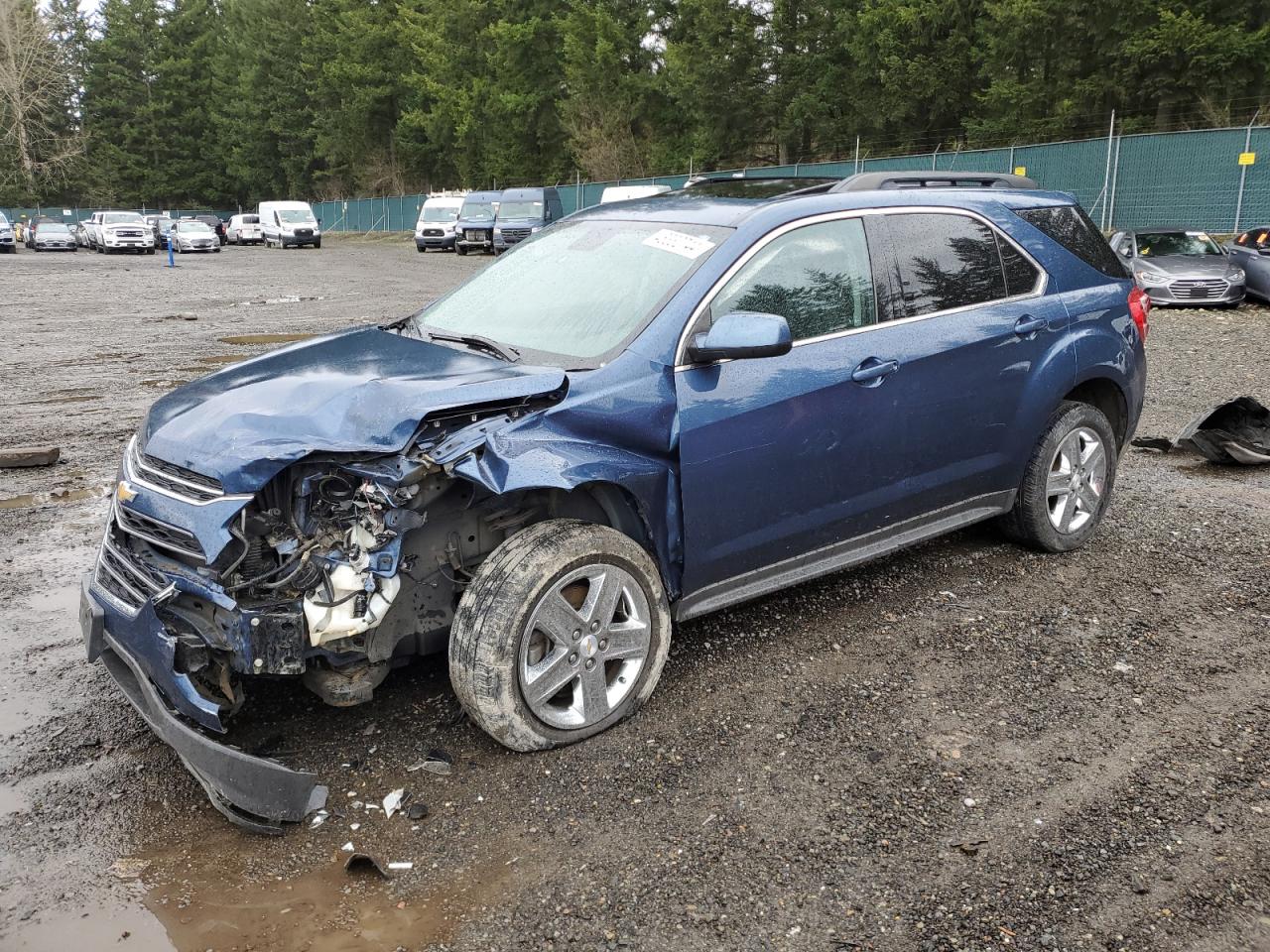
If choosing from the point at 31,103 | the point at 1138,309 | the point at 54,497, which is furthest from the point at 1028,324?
the point at 31,103

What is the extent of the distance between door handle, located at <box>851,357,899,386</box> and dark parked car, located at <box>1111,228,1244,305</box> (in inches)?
528

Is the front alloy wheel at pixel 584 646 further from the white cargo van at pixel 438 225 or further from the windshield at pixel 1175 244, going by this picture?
the white cargo van at pixel 438 225

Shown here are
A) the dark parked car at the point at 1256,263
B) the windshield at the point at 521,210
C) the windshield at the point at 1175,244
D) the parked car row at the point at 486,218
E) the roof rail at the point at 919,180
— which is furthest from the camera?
the windshield at the point at 521,210

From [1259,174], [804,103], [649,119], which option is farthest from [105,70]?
[1259,174]

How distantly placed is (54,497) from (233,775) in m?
4.66

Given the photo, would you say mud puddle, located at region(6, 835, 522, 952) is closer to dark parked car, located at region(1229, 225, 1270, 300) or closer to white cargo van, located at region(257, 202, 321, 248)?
dark parked car, located at region(1229, 225, 1270, 300)

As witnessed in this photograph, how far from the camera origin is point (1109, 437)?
5.44 metres

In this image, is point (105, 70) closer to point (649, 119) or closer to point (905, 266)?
point (649, 119)

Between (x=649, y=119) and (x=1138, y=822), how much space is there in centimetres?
5211

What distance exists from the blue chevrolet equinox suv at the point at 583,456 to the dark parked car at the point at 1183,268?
42.4 ft

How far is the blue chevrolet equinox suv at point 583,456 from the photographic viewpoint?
3.27 metres

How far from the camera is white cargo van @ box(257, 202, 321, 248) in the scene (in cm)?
4944

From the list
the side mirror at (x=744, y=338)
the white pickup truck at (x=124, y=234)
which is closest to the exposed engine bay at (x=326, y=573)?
the side mirror at (x=744, y=338)

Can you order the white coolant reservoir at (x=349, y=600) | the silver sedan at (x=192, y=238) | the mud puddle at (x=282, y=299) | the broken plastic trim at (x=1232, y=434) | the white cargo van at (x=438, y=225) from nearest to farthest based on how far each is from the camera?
the white coolant reservoir at (x=349, y=600)
the broken plastic trim at (x=1232, y=434)
the mud puddle at (x=282, y=299)
the white cargo van at (x=438, y=225)
the silver sedan at (x=192, y=238)
